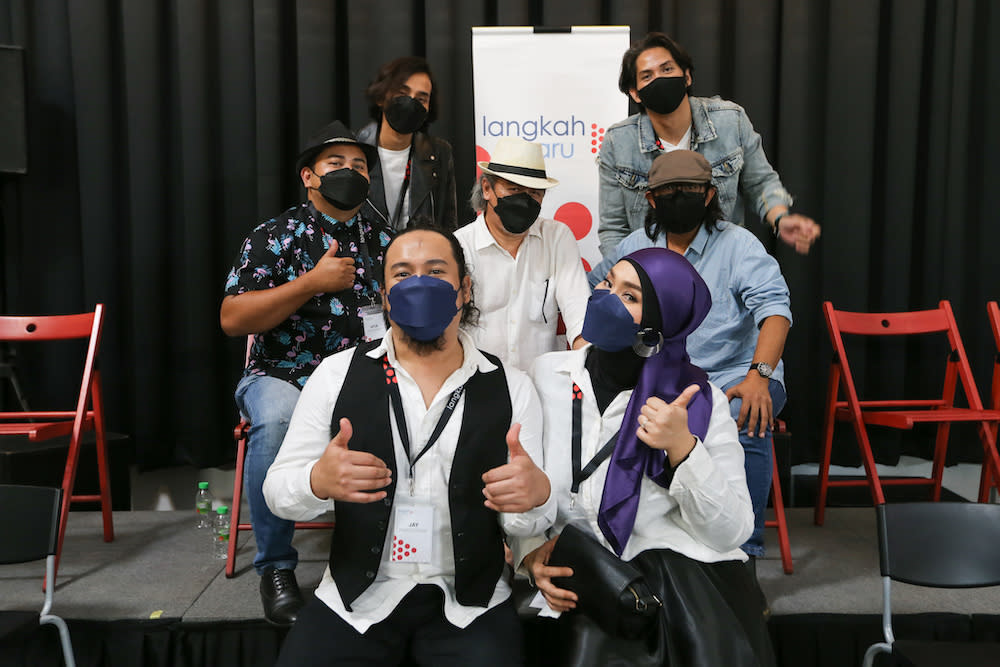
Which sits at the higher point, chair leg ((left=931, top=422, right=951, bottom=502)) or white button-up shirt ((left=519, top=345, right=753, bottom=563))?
white button-up shirt ((left=519, top=345, right=753, bottom=563))

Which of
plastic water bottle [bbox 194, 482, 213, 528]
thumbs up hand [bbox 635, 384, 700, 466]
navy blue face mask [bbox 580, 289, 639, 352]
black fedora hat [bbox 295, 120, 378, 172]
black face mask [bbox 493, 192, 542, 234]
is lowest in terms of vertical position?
plastic water bottle [bbox 194, 482, 213, 528]

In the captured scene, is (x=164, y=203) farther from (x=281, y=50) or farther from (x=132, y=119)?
(x=281, y=50)

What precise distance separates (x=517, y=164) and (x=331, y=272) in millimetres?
651

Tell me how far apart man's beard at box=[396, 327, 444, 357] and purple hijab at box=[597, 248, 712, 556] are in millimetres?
430

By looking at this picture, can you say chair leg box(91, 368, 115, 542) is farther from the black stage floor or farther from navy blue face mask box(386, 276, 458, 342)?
navy blue face mask box(386, 276, 458, 342)

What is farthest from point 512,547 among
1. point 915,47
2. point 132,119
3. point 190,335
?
point 915,47

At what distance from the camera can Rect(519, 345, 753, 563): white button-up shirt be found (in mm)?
1398

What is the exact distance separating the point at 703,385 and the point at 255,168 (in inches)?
106

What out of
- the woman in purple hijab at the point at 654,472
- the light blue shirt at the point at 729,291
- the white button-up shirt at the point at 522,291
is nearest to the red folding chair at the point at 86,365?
the white button-up shirt at the point at 522,291

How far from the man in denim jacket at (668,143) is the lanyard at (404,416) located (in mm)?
1346


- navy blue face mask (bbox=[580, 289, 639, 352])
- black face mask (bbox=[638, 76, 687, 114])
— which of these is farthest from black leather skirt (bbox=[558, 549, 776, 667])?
black face mask (bbox=[638, 76, 687, 114])

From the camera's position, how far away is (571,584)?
140 cm

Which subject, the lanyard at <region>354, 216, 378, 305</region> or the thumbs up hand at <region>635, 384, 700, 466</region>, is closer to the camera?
the thumbs up hand at <region>635, 384, 700, 466</region>

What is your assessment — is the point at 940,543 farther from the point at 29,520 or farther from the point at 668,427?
the point at 29,520
